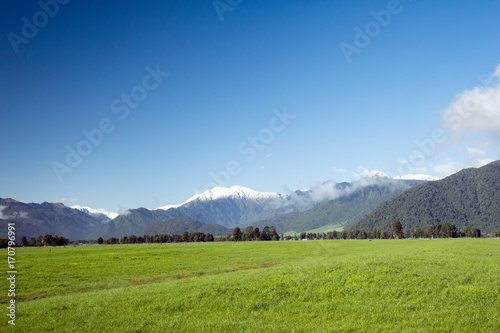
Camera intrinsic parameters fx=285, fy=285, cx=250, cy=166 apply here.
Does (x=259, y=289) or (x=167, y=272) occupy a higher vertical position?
(x=259, y=289)

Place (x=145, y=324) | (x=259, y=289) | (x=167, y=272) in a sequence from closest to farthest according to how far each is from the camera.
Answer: (x=145, y=324), (x=259, y=289), (x=167, y=272)

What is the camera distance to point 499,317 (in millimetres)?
16938

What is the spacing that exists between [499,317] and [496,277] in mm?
11034

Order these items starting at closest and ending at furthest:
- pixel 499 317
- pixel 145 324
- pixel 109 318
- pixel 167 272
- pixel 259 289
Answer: pixel 499 317 → pixel 145 324 → pixel 109 318 → pixel 259 289 → pixel 167 272

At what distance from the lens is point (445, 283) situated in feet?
76.6

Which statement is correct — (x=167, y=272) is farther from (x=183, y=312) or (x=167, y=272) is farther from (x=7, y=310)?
(x=183, y=312)

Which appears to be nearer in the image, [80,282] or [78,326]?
[78,326]

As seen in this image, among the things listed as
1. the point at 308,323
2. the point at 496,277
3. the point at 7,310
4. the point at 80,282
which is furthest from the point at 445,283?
the point at 80,282

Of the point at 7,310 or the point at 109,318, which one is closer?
the point at 109,318

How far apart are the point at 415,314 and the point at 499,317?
4.52m

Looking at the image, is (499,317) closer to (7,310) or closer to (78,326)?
(78,326)

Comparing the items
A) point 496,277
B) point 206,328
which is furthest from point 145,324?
point 496,277

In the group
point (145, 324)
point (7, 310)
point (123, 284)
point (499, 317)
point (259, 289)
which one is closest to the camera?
point (499, 317)

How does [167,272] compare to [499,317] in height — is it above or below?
below
